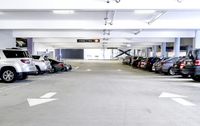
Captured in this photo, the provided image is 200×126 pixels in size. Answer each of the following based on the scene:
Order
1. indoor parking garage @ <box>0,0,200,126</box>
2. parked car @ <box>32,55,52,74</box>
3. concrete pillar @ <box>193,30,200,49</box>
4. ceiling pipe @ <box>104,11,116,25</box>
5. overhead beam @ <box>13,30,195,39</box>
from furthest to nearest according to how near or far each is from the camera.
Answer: overhead beam @ <box>13,30,195,39</box>
concrete pillar @ <box>193,30,200,49</box>
parked car @ <box>32,55,52,74</box>
ceiling pipe @ <box>104,11,116,25</box>
indoor parking garage @ <box>0,0,200,126</box>

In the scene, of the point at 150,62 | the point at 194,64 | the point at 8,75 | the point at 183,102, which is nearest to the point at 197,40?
the point at 150,62

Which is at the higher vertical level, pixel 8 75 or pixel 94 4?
pixel 94 4

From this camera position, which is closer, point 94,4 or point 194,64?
point 94,4

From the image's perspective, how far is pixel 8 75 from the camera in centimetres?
1573

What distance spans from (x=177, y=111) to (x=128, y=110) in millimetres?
1222

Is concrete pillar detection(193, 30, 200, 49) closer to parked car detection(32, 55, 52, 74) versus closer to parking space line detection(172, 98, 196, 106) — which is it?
parked car detection(32, 55, 52, 74)

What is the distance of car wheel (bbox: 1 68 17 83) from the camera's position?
51.4ft

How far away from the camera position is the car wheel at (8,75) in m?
15.7

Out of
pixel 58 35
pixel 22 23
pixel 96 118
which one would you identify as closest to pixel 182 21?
pixel 22 23

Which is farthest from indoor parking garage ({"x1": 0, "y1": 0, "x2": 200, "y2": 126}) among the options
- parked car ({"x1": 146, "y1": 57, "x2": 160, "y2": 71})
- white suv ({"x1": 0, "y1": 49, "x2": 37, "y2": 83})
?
parked car ({"x1": 146, "y1": 57, "x2": 160, "y2": 71})

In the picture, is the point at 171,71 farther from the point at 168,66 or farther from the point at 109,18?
the point at 109,18

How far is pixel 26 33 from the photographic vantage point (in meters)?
29.0

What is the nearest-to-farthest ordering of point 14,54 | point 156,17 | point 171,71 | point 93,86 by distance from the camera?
1. point 93,86
2. point 14,54
3. point 156,17
4. point 171,71

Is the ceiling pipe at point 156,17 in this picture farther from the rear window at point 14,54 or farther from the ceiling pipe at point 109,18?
the rear window at point 14,54
